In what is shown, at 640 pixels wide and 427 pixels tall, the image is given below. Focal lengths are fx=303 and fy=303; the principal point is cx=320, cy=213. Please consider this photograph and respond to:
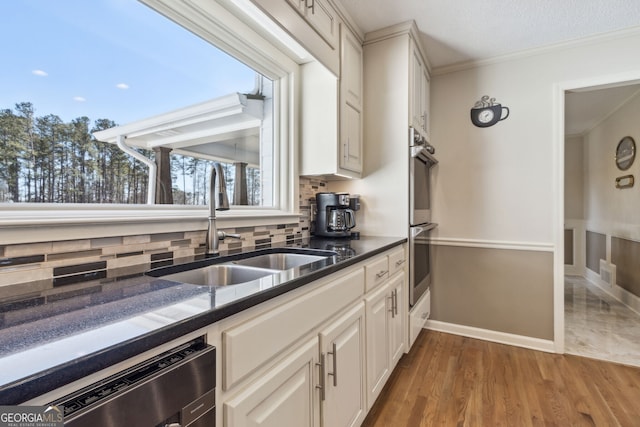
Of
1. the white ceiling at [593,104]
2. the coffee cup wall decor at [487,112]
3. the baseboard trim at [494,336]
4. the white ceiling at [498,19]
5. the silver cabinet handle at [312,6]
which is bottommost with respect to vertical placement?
the baseboard trim at [494,336]

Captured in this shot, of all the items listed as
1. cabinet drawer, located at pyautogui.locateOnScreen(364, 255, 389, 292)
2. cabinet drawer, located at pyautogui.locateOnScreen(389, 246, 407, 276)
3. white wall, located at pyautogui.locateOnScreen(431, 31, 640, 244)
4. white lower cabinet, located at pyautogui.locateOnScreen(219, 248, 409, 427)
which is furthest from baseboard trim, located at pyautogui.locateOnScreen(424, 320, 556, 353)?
cabinet drawer, located at pyautogui.locateOnScreen(364, 255, 389, 292)

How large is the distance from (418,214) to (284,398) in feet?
5.78

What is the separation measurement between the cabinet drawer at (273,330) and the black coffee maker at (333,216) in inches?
33.6

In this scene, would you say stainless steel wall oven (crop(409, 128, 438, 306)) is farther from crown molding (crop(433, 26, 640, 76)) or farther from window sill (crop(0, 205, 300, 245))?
window sill (crop(0, 205, 300, 245))

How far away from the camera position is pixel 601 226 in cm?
413

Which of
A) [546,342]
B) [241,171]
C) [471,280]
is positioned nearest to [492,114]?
[471,280]

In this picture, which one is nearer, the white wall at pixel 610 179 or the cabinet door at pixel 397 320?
the cabinet door at pixel 397 320

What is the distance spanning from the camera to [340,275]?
1.24 metres

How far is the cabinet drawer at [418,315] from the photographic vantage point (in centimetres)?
218

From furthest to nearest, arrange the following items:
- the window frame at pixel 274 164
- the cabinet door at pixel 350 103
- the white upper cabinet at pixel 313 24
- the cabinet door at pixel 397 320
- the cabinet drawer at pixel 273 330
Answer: the cabinet door at pixel 350 103 < the cabinet door at pixel 397 320 < the white upper cabinet at pixel 313 24 < the window frame at pixel 274 164 < the cabinet drawer at pixel 273 330

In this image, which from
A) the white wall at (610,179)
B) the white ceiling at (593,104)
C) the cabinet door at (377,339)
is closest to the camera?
the cabinet door at (377,339)

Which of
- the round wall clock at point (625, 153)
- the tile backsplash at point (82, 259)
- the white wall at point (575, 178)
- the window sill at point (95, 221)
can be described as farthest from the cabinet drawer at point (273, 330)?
the white wall at point (575, 178)

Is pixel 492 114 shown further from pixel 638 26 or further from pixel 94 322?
pixel 94 322

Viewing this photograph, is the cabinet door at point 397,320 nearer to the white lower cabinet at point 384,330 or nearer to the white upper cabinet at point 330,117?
the white lower cabinet at point 384,330
